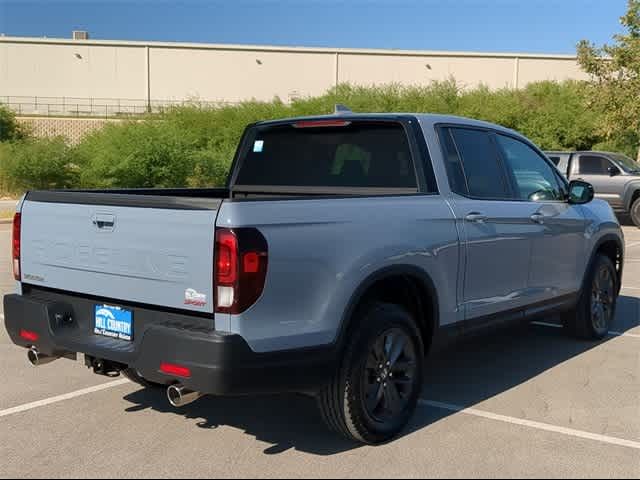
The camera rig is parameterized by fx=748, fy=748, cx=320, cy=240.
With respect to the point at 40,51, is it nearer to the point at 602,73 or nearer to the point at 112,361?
the point at 602,73

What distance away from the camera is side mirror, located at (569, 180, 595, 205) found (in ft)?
20.2

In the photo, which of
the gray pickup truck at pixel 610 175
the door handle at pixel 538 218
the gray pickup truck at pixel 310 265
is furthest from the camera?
the gray pickup truck at pixel 610 175

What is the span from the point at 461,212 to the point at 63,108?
63.0 m

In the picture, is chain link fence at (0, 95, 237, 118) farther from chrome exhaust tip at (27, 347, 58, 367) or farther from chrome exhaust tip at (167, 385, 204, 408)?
chrome exhaust tip at (167, 385, 204, 408)

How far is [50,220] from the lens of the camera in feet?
13.9

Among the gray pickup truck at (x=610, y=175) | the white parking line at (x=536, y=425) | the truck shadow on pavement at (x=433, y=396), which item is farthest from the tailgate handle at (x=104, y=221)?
the gray pickup truck at (x=610, y=175)

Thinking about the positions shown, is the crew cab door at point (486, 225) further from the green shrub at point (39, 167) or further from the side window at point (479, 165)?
the green shrub at point (39, 167)

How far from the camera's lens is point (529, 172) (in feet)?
19.4

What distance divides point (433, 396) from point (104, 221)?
254 cm

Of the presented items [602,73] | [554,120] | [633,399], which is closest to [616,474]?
[633,399]

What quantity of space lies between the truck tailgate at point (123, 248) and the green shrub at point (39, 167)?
21.8m

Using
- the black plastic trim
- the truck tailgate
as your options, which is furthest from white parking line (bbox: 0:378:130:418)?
the black plastic trim

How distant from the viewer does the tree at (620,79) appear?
2564 centimetres

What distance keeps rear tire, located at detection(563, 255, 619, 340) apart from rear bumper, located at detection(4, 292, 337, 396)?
3524mm
